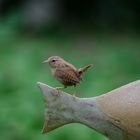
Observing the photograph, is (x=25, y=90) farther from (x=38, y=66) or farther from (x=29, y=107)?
(x=38, y=66)

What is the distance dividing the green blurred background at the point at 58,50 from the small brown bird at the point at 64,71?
2.17m

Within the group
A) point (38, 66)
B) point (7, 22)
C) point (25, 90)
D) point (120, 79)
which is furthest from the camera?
point (7, 22)

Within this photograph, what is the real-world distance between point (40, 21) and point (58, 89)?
705 centimetres

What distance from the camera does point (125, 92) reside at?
194cm

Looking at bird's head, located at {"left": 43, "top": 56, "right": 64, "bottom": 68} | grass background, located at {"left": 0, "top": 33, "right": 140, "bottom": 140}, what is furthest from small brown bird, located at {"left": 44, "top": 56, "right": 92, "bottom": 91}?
grass background, located at {"left": 0, "top": 33, "right": 140, "bottom": 140}

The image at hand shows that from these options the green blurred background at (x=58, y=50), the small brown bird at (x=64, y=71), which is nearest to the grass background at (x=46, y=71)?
the green blurred background at (x=58, y=50)

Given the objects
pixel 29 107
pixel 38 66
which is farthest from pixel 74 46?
pixel 29 107

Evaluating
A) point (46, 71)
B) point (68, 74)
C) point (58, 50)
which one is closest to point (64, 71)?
point (68, 74)

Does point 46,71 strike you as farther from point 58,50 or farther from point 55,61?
point 55,61

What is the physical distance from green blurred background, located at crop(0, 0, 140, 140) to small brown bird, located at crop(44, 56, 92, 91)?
217cm

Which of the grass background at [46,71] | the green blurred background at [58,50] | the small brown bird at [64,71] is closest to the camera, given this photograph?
the small brown bird at [64,71]

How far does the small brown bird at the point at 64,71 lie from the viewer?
6.74ft

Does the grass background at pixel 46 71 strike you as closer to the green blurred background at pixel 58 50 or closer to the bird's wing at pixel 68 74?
the green blurred background at pixel 58 50

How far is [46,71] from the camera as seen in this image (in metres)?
6.22
